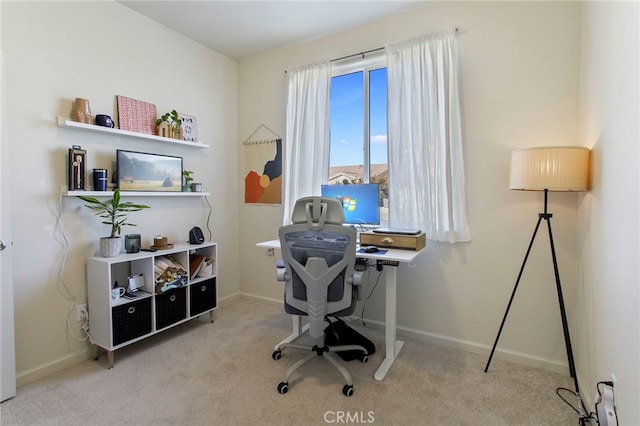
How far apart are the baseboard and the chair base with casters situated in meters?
1.44

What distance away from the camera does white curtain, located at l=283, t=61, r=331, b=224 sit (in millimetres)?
3063

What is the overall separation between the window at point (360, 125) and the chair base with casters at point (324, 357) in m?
1.17

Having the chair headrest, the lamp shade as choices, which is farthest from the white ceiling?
the chair headrest

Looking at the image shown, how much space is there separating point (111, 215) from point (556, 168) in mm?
3134

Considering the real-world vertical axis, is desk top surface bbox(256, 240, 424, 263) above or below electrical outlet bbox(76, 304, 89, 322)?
above

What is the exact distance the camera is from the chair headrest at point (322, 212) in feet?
6.33

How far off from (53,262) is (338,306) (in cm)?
206

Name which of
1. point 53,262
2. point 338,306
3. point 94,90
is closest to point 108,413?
point 53,262

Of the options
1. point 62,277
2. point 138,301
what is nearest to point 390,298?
point 138,301

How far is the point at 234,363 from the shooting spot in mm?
2299

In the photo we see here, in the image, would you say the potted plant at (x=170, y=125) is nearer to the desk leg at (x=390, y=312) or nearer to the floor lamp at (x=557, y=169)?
the desk leg at (x=390, y=312)

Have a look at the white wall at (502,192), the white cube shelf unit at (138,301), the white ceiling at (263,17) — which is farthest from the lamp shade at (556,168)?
the white cube shelf unit at (138,301)

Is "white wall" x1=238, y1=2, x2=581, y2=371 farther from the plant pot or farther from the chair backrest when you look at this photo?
the plant pot

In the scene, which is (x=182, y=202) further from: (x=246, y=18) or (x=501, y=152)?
(x=501, y=152)
